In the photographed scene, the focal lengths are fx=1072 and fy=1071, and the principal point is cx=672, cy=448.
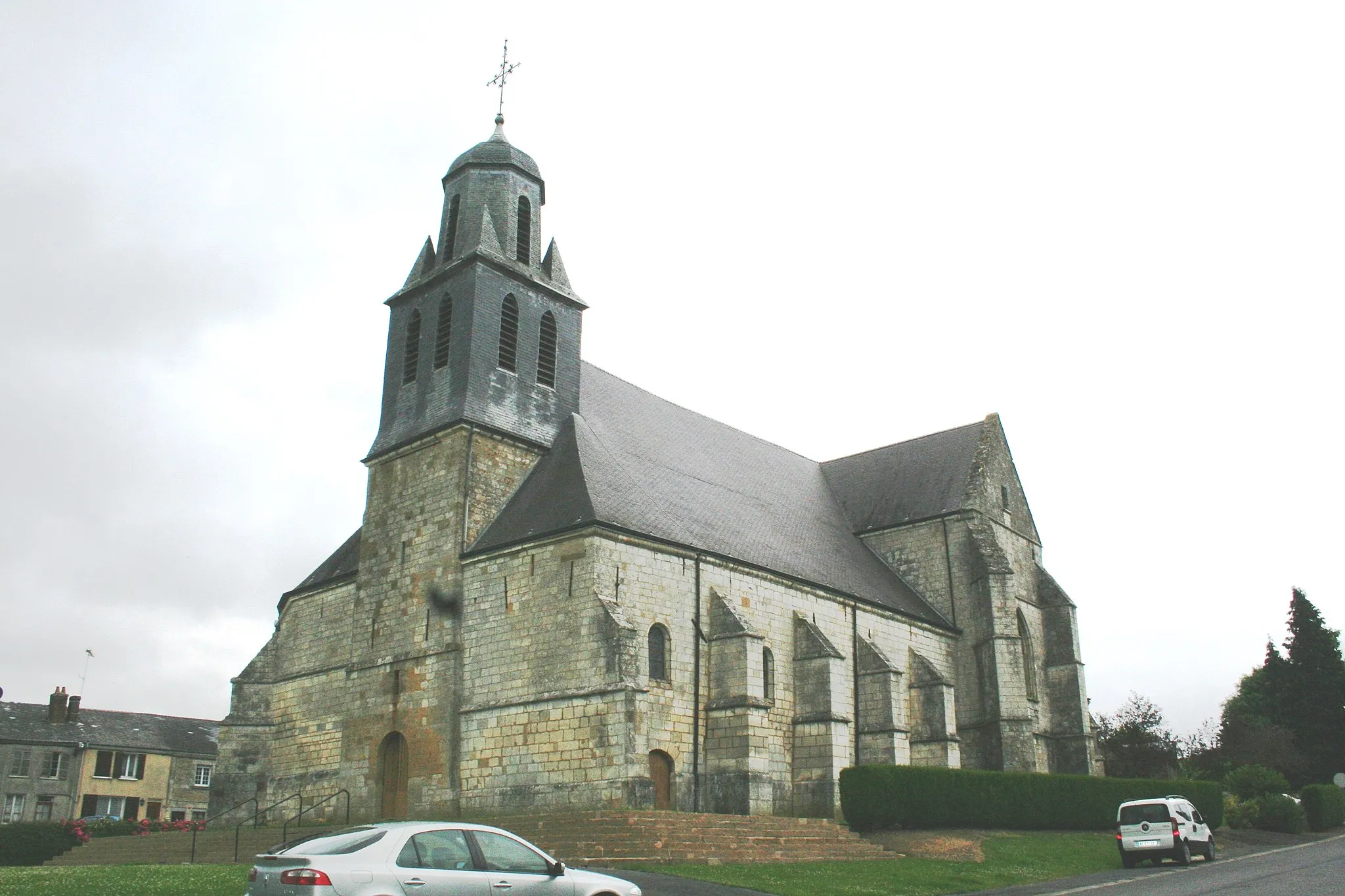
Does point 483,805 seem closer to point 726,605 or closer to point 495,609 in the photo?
point 495,609

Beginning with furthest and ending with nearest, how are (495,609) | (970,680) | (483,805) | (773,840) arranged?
(970,680) → (495,609) → (483,805) → (773,840)

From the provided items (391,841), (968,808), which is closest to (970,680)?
(968,808)

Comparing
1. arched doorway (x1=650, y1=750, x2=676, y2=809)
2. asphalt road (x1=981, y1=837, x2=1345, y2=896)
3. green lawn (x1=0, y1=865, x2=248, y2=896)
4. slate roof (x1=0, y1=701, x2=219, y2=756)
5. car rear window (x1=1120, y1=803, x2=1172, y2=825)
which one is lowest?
asphalt road (x1=981, y1=837, x2=1345, y2=896)

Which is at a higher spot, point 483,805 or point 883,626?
point 883,626

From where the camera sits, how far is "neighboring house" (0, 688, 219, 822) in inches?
1751

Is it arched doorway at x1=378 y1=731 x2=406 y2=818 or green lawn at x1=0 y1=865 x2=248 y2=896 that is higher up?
arched doorway at x1=378 y1=731 x2=406 y2=818

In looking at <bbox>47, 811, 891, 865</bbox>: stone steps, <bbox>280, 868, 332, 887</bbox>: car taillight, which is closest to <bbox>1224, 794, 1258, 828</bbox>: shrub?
<bbox>47, 811, 891, 865</bbox>: stone steps

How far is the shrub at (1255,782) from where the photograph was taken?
34.6 metres

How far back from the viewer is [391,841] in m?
9.47

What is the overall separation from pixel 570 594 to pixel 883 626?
10.9 m

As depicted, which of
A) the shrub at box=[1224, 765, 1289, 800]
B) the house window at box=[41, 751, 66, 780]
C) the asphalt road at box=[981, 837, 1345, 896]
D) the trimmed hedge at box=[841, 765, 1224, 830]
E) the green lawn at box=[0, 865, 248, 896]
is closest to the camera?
the green lawn at box=[0, 865, 248, 896]

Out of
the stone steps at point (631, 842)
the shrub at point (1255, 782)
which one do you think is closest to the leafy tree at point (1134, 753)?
the shrub at point (1255, 782)

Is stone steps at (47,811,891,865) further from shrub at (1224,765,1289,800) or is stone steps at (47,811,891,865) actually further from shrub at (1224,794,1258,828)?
shrub at (1224,765,1289,800)

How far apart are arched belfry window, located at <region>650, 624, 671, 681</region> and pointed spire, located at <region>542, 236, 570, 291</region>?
10.3 m
